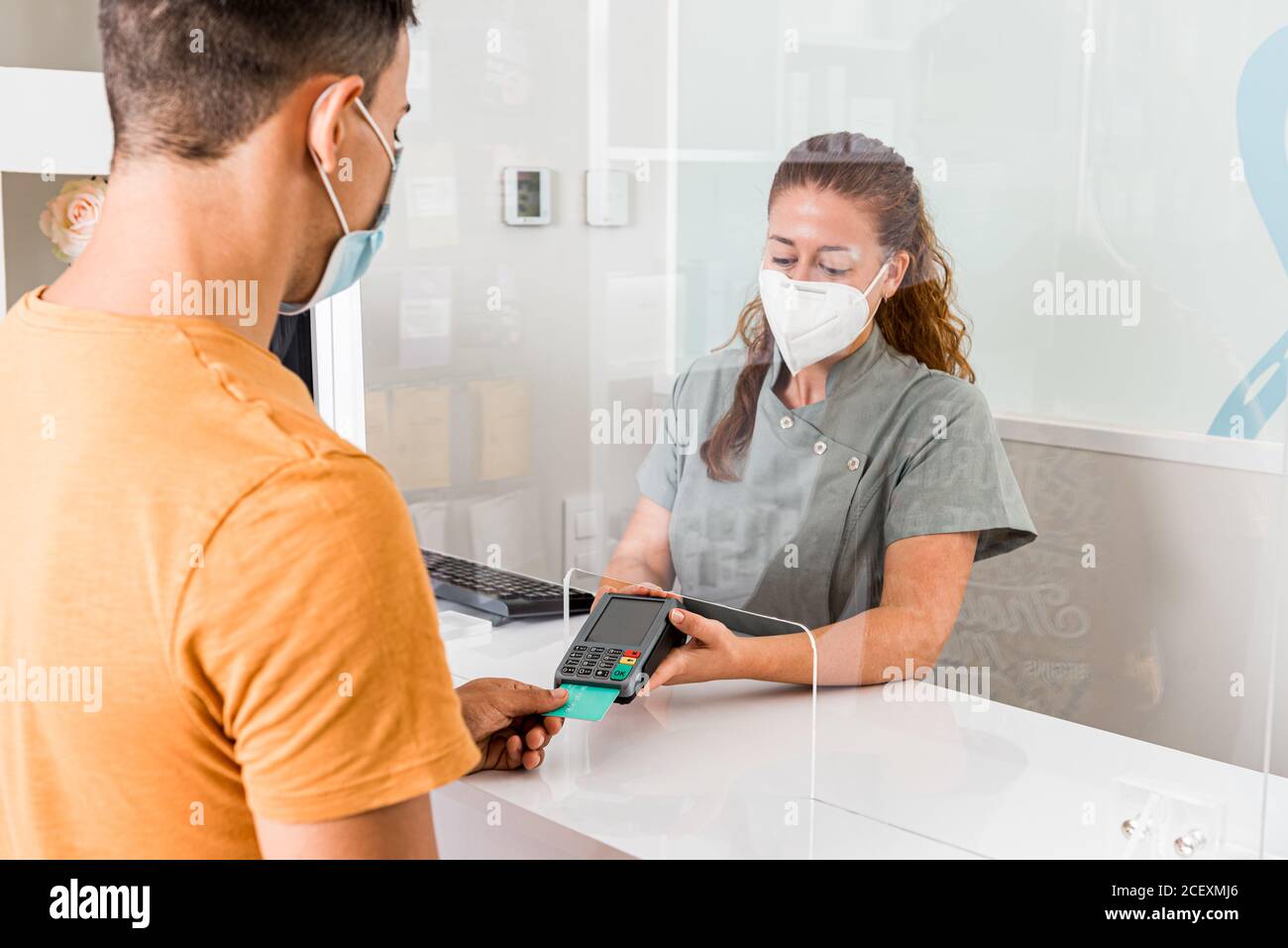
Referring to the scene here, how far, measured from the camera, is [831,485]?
4.08 feet

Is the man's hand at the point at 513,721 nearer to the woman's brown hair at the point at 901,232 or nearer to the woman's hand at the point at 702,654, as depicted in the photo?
the woman's hand at the point at 702,654

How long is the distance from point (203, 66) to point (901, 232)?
2.21ft

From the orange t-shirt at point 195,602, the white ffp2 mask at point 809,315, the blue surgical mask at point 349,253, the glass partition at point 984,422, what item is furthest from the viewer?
the white ffp2 mask at point 809,315

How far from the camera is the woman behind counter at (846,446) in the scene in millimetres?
1130

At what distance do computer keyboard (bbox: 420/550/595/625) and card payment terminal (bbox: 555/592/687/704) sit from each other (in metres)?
0.25

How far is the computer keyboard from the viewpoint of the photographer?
1.57m

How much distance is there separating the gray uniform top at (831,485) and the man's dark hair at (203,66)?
0.65m

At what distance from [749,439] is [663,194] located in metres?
0.32

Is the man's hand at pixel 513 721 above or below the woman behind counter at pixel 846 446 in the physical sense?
below

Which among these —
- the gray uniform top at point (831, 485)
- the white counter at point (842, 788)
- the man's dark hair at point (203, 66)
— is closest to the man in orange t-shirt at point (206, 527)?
the man's dark hair at point (203, 66)

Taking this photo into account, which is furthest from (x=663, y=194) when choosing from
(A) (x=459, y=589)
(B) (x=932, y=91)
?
(A) (x=459, y=589)

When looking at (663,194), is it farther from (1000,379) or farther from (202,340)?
(202,340)

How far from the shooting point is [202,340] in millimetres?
668

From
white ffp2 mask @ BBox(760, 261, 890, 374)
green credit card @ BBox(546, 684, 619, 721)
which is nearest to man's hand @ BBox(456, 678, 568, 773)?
green credit card @ BBox(546, 684, 619, 721)
